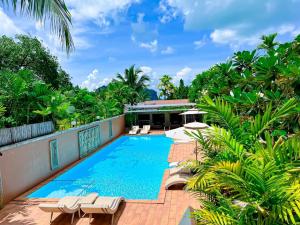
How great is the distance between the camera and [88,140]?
18938mm

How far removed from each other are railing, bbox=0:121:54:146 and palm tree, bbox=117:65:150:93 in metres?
24.0

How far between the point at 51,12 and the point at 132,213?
6.66m

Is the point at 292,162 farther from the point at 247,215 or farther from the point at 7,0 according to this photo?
the point at 7,0

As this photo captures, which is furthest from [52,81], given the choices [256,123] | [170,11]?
[256,123]

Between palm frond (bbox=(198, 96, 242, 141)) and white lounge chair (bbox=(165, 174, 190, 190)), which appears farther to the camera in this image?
white lounge chair (bbox=(165, 174, 190, 190))

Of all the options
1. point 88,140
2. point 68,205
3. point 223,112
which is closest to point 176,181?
point 68,205

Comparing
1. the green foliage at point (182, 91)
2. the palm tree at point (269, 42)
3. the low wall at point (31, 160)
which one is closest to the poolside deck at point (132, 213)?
the low wall at point (31, 160)

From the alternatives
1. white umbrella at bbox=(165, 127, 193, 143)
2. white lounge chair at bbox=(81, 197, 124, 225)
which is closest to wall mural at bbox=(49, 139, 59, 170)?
white umbrella at bbox=(165, 127, 193, 143)

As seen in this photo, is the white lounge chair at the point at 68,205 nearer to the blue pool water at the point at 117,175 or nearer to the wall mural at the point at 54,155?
the blue pool water at the point at 117,175

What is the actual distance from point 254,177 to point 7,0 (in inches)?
178

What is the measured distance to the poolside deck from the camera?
773cm

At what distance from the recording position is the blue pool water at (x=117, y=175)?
37.6ft

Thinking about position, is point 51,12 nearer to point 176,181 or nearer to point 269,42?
point 176,181

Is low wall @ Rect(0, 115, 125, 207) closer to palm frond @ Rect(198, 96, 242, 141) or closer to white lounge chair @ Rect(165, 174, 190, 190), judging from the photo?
white lounge chair @ Rect(165, 174, 190, 190)
